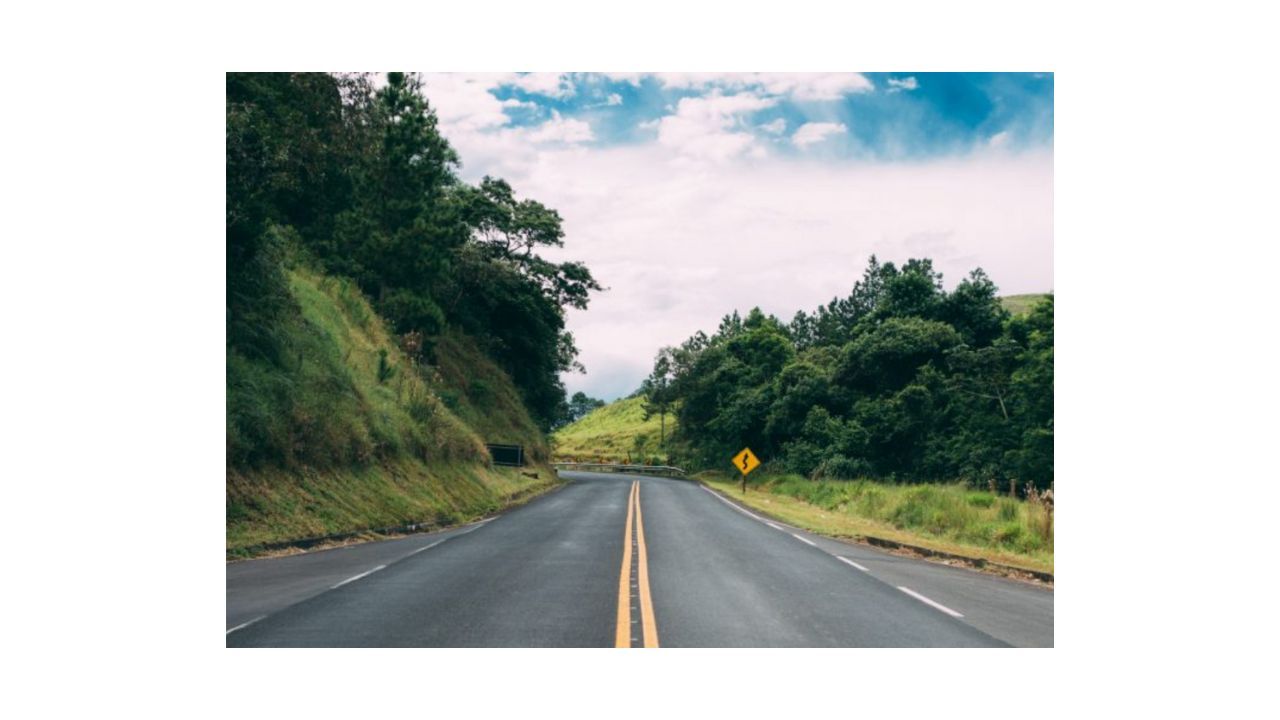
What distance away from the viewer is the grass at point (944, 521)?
16906mm

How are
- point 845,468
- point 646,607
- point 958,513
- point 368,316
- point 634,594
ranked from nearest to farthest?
point 646,607
point 634,594
point 958,513
point 368,316
point 845,468

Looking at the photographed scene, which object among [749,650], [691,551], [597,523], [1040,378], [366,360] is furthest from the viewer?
[1040,378]

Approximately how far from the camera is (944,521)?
21.4 metres

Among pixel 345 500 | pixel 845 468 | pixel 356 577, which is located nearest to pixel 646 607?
pixel 356 577

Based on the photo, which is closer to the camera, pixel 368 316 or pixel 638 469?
pixel 368 316

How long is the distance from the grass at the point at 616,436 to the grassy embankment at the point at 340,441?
51.8 metres

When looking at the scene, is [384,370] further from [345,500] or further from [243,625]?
[243,625]

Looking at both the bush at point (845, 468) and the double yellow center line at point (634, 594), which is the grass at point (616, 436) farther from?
the double yellow center line at point (634, 594)

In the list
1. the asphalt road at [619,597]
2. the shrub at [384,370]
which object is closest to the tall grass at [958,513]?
the asphalt road at [619,597]

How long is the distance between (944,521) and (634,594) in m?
13.8
